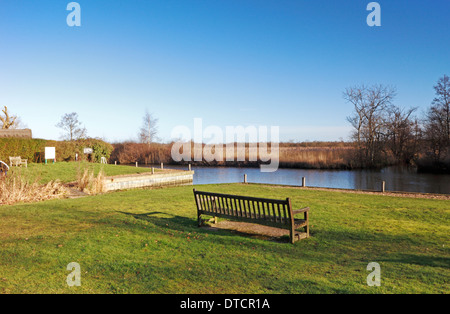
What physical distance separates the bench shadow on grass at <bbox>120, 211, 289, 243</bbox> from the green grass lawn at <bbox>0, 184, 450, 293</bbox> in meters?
0.06

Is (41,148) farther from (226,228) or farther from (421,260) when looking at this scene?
(421,260)

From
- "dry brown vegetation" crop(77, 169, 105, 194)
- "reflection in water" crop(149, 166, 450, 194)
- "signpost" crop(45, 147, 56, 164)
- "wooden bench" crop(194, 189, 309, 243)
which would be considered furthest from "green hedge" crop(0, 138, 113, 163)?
"wooden bench" crop(194, 189, 309, 243)

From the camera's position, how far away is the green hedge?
25062 mm

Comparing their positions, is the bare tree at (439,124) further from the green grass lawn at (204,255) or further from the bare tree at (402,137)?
the green grass lawn at (204,255)

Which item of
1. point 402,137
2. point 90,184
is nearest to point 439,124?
point 402,137

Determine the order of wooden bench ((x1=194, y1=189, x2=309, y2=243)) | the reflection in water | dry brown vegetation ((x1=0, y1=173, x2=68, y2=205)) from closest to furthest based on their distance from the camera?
1. wooden bench ((x1=194, y1=189, x2=309, y2=243))
2. dry brown vegetation ((x1=0, y1=173, x2=68, y2=205))
3. the reflection in water

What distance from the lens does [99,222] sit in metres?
8.03

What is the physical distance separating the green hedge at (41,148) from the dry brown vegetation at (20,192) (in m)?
13.5

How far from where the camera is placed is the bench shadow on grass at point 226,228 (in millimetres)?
7135

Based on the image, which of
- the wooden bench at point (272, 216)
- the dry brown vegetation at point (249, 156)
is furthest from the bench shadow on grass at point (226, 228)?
the dry brown vegetation at point (249, 156)

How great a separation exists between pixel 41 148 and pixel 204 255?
26.5m

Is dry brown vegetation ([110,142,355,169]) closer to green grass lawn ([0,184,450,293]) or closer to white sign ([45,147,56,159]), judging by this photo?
white sign ([45,147,56,159])

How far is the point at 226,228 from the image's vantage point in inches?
309
